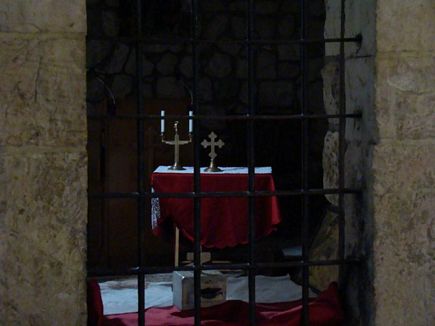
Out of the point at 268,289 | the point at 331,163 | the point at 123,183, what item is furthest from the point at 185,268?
the point at 123,183

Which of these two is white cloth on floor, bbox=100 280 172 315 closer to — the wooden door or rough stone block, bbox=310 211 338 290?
rough stone block, bbox=310 211 338 290

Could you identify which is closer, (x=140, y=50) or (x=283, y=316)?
(x=140, y=50)

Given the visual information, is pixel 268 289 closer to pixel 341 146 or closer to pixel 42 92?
pixel 341 146

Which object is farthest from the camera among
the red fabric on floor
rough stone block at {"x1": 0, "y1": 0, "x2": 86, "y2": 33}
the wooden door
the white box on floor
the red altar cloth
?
the wooden door

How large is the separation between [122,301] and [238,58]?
3308mm

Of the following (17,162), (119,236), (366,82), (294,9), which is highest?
(294,9)

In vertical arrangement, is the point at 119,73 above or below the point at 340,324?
above

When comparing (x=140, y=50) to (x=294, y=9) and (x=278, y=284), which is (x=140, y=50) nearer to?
(x=278, y=284)

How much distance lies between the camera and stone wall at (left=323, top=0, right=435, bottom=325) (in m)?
2.95

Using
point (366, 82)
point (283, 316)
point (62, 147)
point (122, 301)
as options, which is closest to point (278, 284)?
point (122, 301)

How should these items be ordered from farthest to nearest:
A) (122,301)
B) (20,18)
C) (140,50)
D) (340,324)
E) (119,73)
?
(119,73)
(122,301)
(340,324)
(140,50)
(20,18)

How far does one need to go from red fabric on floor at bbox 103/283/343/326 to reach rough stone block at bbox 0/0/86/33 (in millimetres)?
1002

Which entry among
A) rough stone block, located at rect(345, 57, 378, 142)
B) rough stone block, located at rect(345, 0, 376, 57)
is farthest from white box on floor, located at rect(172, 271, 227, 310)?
rough stone block, located at rect(345, 0, 376, 57)

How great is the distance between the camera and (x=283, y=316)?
3.21m
